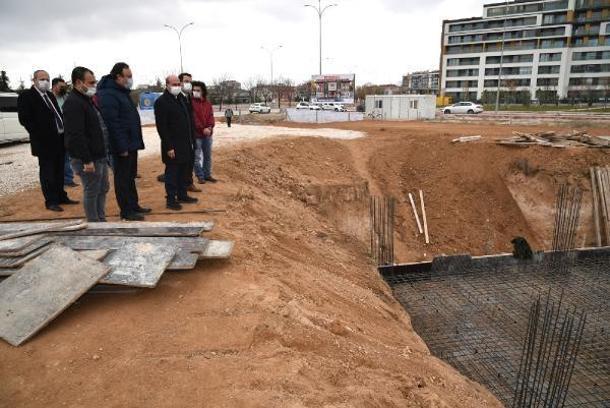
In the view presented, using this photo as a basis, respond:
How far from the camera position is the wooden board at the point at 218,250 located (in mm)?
3574

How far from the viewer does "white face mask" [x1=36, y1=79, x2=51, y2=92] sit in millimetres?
5191

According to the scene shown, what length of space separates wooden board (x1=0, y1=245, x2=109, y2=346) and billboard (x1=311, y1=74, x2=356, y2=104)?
3352 centimetres

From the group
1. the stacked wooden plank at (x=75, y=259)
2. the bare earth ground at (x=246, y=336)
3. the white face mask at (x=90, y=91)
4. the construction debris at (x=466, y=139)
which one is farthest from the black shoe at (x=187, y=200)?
the construction debris at (x=466, y=139)

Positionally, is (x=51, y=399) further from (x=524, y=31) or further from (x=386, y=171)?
(x=524, y=31)

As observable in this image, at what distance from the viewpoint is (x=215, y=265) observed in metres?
3.67

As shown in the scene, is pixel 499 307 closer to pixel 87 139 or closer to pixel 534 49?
pixel 87 139

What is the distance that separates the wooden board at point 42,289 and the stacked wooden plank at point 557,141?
11419mm

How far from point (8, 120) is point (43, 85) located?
8.73 meters

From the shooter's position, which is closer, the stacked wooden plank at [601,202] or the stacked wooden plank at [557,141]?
the stacked wooden plank at [601,202]

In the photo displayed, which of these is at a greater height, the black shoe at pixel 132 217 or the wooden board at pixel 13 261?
the wooden board at pixel 13 261

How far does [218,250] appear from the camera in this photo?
3662 mm

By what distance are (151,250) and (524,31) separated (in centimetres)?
5698

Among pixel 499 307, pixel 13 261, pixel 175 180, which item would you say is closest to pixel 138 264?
pixel 13 261

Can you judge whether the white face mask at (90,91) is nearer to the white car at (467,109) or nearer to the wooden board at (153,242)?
the wooden board at (153,242)
